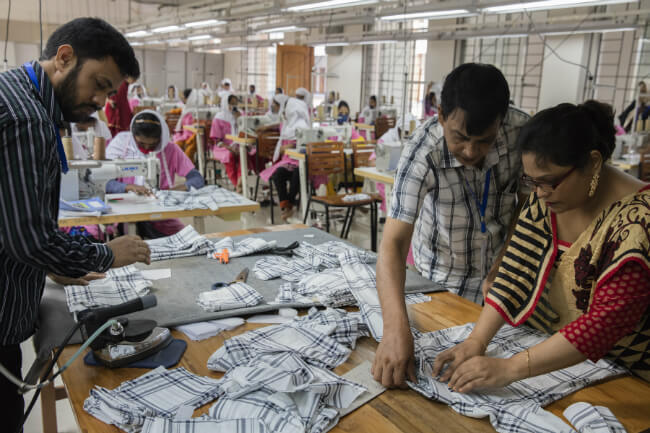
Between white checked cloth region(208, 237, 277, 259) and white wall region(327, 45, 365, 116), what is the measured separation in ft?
39.4

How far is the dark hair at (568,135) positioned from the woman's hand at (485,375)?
17.1 inches

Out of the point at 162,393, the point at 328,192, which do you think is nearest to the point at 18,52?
the point at 328,192

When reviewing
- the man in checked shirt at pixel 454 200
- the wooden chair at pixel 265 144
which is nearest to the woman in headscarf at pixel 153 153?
the man in checked shirt at pixel 454 200

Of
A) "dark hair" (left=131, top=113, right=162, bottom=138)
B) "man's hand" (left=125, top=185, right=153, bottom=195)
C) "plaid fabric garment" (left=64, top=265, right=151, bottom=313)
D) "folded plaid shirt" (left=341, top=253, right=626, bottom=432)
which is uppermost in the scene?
"dark hair" (left=131, top=113, right=162, bottom=138)

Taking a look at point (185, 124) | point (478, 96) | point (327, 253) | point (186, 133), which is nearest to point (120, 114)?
point (186, 133)

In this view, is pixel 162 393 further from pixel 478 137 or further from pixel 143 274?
pixel 478 137

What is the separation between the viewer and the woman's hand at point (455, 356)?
1103 millimetres

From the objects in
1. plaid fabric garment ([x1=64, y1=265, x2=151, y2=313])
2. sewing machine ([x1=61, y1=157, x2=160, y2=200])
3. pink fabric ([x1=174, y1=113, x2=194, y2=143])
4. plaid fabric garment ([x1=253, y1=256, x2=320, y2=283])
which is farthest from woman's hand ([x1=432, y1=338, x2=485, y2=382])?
pink fabric ([x1=174, y1=113, x2=194, y2=143])

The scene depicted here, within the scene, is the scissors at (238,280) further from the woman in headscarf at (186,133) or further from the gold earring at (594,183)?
the woman in headscarf at (186,133)

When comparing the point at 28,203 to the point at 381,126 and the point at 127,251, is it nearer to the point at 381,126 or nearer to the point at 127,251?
the point at 127,251

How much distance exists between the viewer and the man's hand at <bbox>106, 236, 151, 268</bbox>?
4.07 ft

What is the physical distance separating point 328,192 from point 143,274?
4.07 meters

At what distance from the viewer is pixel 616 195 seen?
111cm

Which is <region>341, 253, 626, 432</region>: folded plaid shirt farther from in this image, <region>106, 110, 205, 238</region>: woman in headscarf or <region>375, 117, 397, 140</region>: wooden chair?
<region>375, 117, 397, 140</region>: wooden chair
